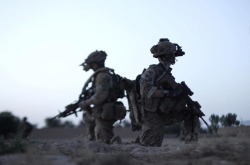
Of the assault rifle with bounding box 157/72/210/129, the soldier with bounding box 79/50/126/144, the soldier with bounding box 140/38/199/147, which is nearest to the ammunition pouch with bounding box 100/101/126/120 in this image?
the soldier with bounding box 79/50/126/144

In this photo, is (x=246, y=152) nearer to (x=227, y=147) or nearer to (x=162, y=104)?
(x=227, y=147)

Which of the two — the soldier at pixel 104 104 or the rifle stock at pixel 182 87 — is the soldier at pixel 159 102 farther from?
the soldier at pixel 104 104

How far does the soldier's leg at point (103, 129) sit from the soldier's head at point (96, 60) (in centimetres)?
113

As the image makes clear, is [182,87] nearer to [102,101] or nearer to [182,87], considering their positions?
[182,87]

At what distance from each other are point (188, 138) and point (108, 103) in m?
1.81

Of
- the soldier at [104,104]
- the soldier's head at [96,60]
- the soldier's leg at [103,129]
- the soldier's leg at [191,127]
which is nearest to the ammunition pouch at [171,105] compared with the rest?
the soldier's leg at [191,127]

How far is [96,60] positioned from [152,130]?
8.54ft

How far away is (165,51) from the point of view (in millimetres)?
7258

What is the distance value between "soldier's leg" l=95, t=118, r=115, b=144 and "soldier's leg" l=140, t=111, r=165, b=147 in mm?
1654

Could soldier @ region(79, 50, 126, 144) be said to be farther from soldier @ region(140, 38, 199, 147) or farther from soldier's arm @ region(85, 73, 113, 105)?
soldier @ region(140, 38, 199, 147)

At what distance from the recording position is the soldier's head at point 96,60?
29.7 ft

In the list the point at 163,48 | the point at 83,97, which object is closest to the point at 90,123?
the point at 83,97

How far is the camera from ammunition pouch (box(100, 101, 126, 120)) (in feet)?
27.7

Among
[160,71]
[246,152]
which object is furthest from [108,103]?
[246,152]
